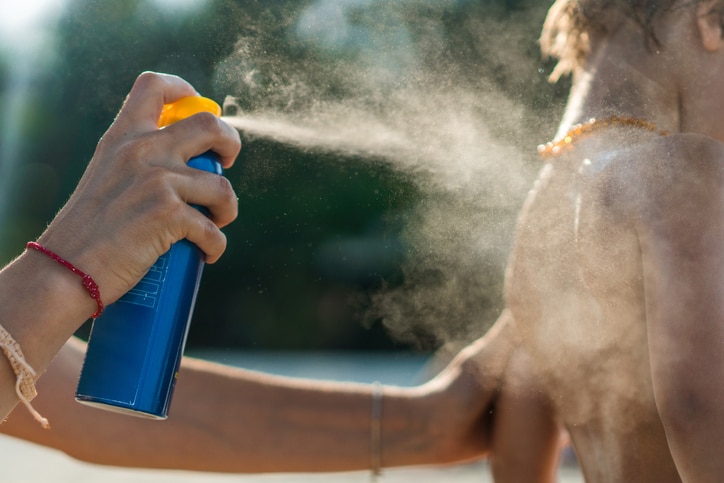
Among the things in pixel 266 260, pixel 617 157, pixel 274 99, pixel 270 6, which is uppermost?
pixel 617 157

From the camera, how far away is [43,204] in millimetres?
11320

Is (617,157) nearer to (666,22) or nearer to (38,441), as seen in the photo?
(666,22)

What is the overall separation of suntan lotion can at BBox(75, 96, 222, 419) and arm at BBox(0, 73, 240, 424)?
0.22 ft

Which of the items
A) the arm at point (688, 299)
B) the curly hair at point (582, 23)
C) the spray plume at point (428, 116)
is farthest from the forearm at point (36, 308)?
the curly hair at point (582, 23)

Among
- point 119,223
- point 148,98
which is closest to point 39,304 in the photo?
point 119,223

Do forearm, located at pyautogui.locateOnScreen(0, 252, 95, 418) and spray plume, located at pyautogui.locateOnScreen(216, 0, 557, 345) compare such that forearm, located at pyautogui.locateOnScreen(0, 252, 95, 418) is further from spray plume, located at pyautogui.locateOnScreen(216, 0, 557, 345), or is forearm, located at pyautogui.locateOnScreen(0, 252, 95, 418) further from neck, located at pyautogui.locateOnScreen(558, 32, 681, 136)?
neck, located at pyautogui.locateOnScreen(558, 32, 681, 136)

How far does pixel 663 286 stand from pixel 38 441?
1.65m

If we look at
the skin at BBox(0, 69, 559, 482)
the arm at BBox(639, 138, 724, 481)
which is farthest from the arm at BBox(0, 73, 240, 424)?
the arm at BBox(639, 138, 724, 481)

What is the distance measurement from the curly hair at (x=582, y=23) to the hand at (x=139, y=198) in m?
1.13

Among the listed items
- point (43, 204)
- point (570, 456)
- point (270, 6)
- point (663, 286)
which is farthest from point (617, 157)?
point (43, 204)

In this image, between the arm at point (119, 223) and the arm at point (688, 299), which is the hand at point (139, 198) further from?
the arm at point (688, 299)

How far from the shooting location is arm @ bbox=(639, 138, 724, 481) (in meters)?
1.36

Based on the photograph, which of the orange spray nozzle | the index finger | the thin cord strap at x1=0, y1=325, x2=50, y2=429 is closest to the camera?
the thin cord strap at x1=0, y1=325, x2=50, y2=429

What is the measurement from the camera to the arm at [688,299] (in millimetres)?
1363
